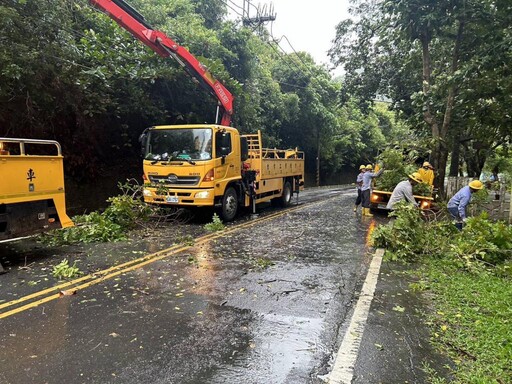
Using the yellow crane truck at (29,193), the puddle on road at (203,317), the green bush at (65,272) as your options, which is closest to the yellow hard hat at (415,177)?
the puddle on road at (203,317)

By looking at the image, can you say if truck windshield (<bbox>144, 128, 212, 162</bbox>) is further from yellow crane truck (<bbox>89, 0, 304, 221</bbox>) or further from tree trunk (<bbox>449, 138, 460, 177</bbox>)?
tree trunk (<bbox>449, 138, 460, 177</bbox>)

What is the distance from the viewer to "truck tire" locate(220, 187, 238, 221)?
10970 millimetres

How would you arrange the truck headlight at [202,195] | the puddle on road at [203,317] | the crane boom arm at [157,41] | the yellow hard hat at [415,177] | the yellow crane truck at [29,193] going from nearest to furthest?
1. the puddle on road at [203,317]
2. the yellow crane truck at [29,193]
3. the yellow hard hat at [415,177]
4. the crane boom arm at [157,41]
5. the truck headlight at [202,195]

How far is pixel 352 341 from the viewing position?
3766mm

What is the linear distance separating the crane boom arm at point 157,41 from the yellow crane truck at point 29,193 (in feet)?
15.6

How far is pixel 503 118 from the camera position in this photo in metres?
13.8

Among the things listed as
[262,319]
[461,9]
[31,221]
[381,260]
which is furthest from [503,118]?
[31,221]

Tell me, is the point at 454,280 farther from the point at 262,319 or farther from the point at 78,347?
the point at 78,347

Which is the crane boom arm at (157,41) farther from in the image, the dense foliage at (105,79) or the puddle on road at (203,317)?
the puddle on road at (203,317)

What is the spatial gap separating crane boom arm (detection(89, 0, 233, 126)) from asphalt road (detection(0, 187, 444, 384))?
569cm

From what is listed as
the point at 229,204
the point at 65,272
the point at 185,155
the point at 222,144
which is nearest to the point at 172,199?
the point at 185,155

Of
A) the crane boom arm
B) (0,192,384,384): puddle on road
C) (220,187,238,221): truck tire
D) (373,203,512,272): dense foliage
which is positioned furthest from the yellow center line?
the crane boom arm

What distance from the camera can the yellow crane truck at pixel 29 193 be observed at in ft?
19.3

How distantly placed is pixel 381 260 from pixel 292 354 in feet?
13.3
